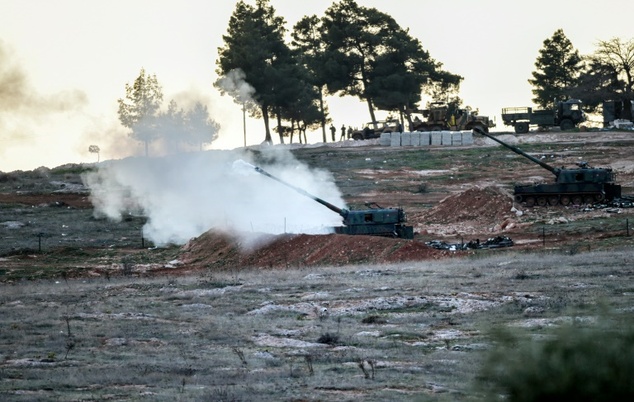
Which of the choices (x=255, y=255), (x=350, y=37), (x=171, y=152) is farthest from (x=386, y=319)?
(x=350, y=37)

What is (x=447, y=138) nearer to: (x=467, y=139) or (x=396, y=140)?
(x=467, y=139)

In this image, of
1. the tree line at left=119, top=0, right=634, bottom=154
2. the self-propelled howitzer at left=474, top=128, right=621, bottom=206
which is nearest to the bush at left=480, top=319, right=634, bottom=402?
the self-propelled howitzer at left=474, top=128, right=621, bottom=206

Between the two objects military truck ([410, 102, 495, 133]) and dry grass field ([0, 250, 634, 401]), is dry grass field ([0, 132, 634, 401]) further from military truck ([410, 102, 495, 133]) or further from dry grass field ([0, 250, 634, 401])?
military truck ([410, 102, 495, 133])

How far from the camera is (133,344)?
28062mm

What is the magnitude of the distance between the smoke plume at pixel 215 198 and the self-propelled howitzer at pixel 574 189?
8955 millimetres

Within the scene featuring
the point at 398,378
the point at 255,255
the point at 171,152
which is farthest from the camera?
the point at 171,152

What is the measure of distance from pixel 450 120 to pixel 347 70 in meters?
10.4

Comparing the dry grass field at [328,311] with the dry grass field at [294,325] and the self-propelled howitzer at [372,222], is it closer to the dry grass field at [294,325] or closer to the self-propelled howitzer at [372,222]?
the dry grass field at [294,325]

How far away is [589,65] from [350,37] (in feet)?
64.7


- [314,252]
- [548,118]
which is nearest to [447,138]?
[548,118]

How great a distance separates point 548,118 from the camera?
105 metres

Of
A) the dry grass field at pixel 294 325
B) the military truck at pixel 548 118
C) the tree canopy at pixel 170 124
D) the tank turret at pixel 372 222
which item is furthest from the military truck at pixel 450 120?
the dry grass field at pixel 294 325

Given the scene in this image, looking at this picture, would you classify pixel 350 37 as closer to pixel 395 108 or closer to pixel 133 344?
pixel 395 108

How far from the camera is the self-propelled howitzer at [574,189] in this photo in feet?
207
